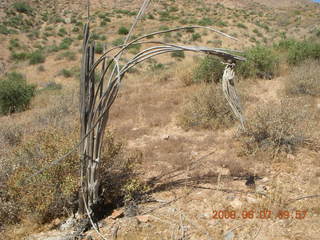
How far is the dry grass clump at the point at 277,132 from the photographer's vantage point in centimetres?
345

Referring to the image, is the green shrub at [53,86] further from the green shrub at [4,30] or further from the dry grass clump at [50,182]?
the green shrub at [4,30]

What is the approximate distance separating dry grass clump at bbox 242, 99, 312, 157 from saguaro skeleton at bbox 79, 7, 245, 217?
6.15 ft

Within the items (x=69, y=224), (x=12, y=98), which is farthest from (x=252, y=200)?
(x=12, y=98)

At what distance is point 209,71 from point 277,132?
3447 mm

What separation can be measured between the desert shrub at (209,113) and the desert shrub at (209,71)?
171 centimetres

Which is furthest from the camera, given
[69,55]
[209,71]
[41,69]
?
[69,55]

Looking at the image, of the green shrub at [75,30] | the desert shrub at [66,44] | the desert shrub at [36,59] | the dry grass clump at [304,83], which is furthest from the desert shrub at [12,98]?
the green shrub at [75,30]

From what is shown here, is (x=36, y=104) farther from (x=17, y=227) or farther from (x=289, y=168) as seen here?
(x=289, y=168)

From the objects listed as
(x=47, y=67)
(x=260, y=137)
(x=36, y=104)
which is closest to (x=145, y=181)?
(x=260, y=137)

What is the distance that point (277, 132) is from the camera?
344 centimetres

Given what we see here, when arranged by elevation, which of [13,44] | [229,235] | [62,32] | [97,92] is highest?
[62,32]

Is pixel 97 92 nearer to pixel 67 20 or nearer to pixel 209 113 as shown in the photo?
pixel 209 113

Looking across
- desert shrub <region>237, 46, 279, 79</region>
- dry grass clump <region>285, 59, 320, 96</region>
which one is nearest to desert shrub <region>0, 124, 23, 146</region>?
desert shrub <region>237, 46, 279, 79</region>

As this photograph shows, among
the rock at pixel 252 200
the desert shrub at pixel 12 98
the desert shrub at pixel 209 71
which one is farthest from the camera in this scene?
the desert shrub at pixel 12 98
